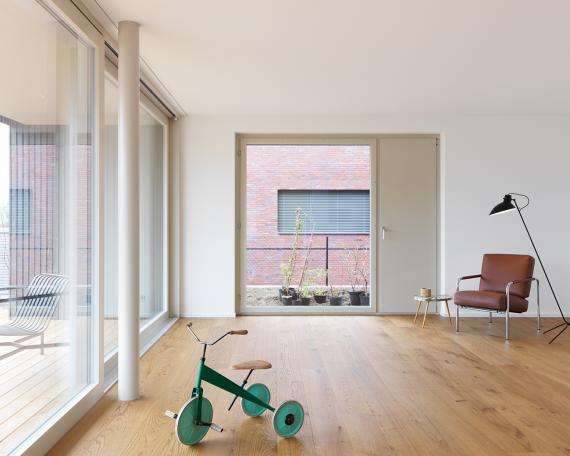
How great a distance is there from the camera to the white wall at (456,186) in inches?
248

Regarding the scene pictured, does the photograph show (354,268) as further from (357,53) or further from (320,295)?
(357,53)

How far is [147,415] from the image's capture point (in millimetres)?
3037

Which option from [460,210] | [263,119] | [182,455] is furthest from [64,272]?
[460,210]

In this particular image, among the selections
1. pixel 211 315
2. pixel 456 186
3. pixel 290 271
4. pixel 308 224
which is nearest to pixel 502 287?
pixel 456 186

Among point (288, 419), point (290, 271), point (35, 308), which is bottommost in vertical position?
point (288, 419)

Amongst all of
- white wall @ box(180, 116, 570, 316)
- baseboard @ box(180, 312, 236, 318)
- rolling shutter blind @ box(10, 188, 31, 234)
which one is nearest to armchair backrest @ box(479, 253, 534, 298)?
white wall @ box(180, 116, 570, 316)

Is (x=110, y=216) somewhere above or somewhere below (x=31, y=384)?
above

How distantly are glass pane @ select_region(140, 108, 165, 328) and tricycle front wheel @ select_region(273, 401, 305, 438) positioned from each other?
262 centimetres

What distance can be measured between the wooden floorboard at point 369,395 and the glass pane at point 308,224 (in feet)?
3.34

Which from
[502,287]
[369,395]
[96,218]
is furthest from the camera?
[502,287]

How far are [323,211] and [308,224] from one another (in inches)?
10.3

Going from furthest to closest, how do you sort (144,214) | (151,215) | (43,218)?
(151,215) < (144,214) < (43,218)

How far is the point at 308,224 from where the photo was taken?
6562mm

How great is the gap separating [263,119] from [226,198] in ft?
3.65
